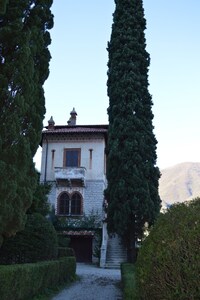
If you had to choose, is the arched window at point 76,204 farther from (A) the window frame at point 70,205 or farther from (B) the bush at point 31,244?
(B) the bush at point 31,244

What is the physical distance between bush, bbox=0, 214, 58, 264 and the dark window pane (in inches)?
787

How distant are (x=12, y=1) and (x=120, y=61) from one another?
55.2ft

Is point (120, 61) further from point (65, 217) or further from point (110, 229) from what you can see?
point (65, 217)

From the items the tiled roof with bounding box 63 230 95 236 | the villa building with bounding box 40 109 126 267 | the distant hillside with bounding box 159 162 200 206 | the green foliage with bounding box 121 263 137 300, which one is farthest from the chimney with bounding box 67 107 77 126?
the distant hillside with bounding box 159 162 200 206

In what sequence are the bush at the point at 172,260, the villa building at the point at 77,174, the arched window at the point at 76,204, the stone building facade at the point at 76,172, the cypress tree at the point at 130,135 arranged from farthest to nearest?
the arched window at the point at 76,204 < the stone building facade at the point at 76,172 < the villa building at the point at 77,174 < the cypress tree at the point at 130,135 < the bush at the point at 172,260

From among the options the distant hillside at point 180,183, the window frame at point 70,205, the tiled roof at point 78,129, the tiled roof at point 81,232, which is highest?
the distant hillside at point 180,183

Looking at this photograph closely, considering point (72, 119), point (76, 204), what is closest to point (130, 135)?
point (76, 204)

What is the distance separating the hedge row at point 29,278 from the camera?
9312 millimetres

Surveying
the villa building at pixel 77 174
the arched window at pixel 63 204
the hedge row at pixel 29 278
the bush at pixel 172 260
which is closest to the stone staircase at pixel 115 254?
the villa building at pixel 77 174

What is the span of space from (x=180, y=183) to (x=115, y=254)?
148m

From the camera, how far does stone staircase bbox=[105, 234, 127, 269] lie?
94.3 feet

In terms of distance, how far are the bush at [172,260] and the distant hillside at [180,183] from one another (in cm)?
14853

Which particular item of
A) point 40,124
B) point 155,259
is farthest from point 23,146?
point 155,259

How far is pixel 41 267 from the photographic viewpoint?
40.5ft
